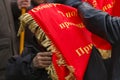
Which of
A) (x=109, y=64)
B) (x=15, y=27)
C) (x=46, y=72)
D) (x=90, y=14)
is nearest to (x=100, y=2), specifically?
(x=90, y=14)

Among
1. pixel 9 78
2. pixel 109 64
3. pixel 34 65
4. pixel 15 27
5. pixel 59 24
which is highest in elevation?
pixel 59 24

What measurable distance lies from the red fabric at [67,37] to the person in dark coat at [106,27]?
0.11m

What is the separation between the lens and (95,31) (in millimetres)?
1742

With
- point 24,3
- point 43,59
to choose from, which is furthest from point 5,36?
point 43,59

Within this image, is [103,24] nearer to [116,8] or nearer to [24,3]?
[116,8]

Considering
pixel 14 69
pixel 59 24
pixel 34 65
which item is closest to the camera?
pixel 59 24

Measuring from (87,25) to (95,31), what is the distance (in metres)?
0.05

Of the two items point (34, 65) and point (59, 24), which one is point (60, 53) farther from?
point (34, 65)

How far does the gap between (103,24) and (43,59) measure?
1.35 ft

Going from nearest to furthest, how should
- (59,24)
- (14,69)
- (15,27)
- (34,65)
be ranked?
1. (59,24)
2. (34,65)
3. (14,69)
4. (15,27)

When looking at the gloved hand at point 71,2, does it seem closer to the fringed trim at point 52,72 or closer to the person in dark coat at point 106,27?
the person in dark coat at point 106,27

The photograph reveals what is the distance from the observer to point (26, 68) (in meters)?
2.14

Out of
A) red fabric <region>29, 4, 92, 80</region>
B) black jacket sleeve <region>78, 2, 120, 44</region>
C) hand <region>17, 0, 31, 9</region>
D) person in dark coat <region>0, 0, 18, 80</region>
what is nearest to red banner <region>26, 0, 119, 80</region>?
red fabric <region>29, 4, 92, 80</region>

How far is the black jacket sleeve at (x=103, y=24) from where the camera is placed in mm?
1699
